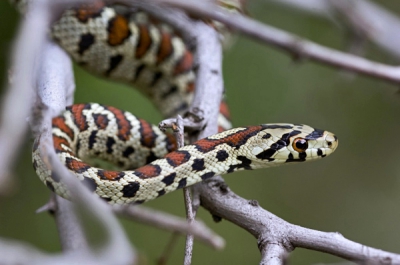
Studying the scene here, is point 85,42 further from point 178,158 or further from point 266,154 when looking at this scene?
point 266,154

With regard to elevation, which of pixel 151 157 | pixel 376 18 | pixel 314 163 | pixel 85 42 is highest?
pixel 376 18

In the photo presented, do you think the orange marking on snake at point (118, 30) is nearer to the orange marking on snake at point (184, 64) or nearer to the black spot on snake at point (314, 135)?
the orange marking on snake at point (184, 64)

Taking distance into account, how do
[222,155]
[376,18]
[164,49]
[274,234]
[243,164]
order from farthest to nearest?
[164,49], [376,18], [243,164], [222,155], [274,234]

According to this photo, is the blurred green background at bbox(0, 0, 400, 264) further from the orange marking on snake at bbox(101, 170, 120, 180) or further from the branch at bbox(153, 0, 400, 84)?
the branch at bbox(153, 0, 400, 84)

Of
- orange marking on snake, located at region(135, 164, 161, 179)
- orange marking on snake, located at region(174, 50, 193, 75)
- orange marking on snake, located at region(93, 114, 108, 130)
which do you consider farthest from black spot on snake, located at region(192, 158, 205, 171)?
orange marking on snake, located at region(174, 50, 193, 75)

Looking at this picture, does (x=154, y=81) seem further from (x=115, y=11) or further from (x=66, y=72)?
(x=66, y=72)

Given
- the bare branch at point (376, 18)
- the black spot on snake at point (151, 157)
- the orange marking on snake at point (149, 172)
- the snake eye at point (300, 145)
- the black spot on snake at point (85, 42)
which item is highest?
the bare branch at point (376, 18)

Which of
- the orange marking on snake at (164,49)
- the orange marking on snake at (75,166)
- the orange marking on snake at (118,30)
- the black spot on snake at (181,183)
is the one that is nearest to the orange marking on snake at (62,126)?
the orange marking on snake at (75,166)

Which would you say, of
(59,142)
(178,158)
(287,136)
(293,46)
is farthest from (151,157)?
(293,46)
